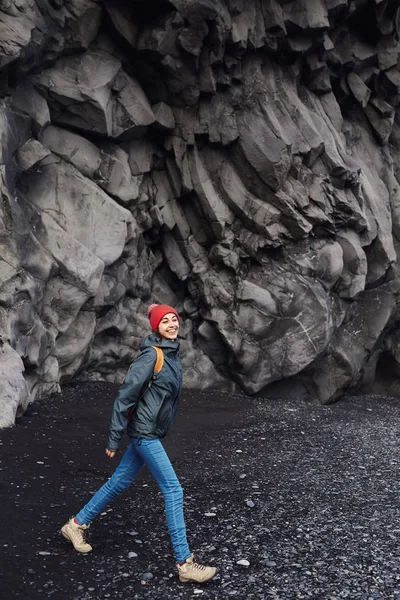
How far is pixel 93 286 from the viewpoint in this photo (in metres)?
17.6

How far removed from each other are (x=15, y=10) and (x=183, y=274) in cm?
1026

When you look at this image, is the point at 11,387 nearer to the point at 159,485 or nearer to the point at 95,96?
the point at 159,485

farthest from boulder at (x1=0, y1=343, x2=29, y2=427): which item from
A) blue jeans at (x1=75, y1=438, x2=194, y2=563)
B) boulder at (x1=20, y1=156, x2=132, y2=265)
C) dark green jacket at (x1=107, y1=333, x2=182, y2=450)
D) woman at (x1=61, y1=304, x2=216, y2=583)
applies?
dark green jacket at (x1=107, y1=333, x2=182, y2=450)

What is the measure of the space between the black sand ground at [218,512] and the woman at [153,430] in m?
0.30

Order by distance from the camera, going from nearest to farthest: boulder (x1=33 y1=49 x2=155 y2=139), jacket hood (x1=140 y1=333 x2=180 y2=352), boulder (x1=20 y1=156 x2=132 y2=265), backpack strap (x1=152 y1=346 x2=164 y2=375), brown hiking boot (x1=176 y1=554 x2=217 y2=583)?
brown hiking boot (x1=176 y1=554 x2=217 y2=583), backpack strap (x1=152 y1=346 x2=164 y2=375), jacket hood (x1=140 y1=333 x2=180 y2=352), boulder (x1=20 y1=156 x2=132 y2=265), boulder (x1=33 y1=49 x2=155 y2=139)

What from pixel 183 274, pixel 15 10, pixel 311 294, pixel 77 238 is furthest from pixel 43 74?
pixel 311 294

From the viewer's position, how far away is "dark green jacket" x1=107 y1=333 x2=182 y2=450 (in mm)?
6859

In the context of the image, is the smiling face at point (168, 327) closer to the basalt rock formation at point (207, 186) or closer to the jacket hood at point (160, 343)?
the jacket hood at point (160, 343)

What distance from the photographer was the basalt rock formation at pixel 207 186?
17109 millimetres

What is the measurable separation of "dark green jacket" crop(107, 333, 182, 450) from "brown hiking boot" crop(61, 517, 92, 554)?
1.17 m

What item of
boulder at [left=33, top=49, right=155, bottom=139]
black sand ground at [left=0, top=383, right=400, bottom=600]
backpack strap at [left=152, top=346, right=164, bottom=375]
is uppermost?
boulder at [left=33, top=49, right=155, bottom=139]

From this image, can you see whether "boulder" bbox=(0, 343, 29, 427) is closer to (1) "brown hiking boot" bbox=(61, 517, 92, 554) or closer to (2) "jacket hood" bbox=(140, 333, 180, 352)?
(1) "brown hiking boot" bbox=(61, 517, 92, 554)

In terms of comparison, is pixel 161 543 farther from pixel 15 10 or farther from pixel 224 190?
pixel 224 190

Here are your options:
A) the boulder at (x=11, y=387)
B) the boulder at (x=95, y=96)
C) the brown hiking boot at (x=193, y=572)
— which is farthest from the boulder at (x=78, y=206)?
the brown hiking boot at (x=193, y=572)
